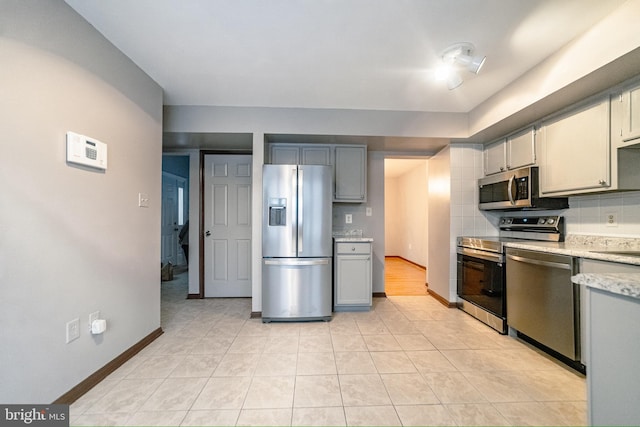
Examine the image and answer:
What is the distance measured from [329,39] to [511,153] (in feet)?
7.61

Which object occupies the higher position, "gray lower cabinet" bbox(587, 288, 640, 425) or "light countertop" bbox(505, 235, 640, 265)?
"light countertop" bbox(505, 235, 640, 265)

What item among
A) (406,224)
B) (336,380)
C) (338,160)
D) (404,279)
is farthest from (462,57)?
(406,224)

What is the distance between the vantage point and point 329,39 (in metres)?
1.80

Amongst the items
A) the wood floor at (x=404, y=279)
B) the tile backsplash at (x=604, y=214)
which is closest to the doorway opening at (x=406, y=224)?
the wood floor at (x=404, y=279)

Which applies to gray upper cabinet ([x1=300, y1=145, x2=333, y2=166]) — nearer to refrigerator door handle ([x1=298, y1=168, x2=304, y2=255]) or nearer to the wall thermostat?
refrigerator door handle ([x1=298, y1=168, x2=304, y2=255])

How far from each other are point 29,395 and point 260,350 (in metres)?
1.35

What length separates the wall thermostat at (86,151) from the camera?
1.56 meters

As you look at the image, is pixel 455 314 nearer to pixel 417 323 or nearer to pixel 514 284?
pixel 417 323

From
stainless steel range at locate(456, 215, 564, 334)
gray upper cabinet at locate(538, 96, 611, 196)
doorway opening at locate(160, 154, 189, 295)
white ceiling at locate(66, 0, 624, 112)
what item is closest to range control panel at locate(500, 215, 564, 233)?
stainless steel range at locate(456, 215, 564, 334)

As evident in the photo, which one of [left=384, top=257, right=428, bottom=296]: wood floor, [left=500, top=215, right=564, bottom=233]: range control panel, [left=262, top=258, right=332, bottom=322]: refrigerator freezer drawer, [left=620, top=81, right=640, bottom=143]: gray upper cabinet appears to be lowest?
[left=384, top=257, right=428, bottom=296]: wood floor

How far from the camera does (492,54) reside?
1954 millimetres

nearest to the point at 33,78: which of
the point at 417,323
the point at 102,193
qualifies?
the point at 102,193

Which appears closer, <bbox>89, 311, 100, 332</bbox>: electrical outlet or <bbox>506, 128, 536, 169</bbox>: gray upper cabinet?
<bbox>89, 311, 100, 332</bbox>: electrical outlet

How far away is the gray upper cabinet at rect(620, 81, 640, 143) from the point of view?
1.65 m
